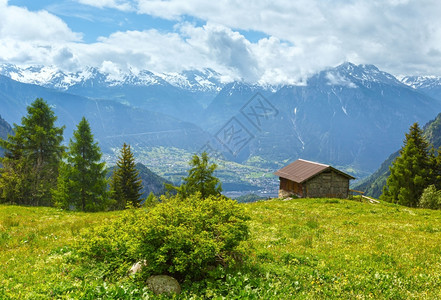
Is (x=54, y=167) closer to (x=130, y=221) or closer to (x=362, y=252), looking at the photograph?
(x=130, y=221)

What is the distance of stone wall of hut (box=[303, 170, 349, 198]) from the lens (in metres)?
43.8

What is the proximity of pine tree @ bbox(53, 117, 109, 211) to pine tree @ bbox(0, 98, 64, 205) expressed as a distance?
7187 millimetres

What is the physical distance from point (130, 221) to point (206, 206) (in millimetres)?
3244

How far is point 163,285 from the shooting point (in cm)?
889

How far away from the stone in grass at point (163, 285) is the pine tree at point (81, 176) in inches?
1228

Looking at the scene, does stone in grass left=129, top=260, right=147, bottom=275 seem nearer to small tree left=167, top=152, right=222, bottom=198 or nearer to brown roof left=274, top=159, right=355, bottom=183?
small tree left=167, top=152, right=222, bottom=198

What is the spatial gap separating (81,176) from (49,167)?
1547cm

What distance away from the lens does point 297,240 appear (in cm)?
1592

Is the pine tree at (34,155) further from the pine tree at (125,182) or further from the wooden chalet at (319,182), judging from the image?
→ the wooden chalet at (319,182)

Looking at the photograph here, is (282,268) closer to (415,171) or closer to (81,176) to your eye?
(81,176)

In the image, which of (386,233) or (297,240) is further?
(386,233)

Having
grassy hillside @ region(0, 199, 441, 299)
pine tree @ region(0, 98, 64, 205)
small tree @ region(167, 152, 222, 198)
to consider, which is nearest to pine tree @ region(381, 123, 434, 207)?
small tree @ region(167, 152, 222, 198)

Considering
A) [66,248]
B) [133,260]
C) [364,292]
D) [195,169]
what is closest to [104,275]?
[133,260]

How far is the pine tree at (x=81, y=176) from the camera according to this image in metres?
36.1
